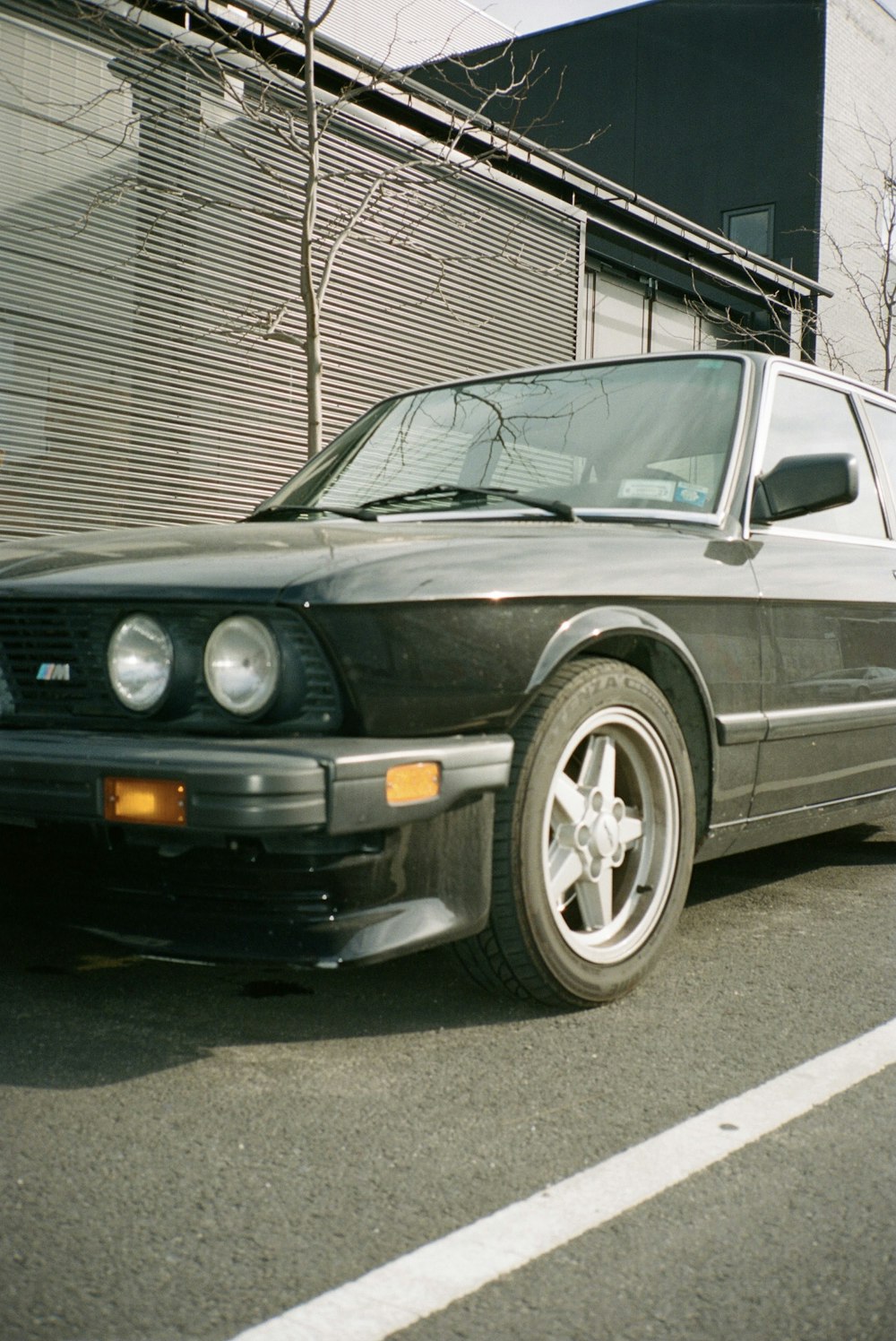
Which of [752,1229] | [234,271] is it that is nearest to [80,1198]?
[752,1229]

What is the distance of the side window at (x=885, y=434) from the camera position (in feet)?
15.0

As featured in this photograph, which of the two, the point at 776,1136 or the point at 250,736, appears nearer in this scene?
the point at 776,1136

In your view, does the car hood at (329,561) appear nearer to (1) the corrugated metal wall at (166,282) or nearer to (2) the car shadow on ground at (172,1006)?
(2) the car shadow on ground at (172,1006)

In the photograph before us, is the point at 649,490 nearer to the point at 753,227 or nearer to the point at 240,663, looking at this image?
the point at 240,663

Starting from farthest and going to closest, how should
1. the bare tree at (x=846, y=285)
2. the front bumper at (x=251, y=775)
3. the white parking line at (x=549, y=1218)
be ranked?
the bare tree at (x=846, y=285), the front bumper at (x=251, y=775), the white parking line at (x=549, y=1218)

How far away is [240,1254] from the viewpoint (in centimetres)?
189

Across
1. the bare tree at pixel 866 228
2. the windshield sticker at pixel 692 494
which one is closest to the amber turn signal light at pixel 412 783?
the windshield sticker at pixel 692 494

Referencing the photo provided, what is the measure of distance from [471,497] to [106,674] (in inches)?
51.6

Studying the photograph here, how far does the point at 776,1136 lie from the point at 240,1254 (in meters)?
0.95

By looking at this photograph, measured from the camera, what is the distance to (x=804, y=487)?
3.59 metres

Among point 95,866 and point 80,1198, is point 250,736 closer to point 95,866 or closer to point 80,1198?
point 95,866

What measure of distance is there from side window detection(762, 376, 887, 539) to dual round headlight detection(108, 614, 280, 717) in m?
1.76

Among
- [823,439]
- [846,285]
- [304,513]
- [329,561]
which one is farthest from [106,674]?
[846,285]

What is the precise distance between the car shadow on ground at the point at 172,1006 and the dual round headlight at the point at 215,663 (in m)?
0.47
